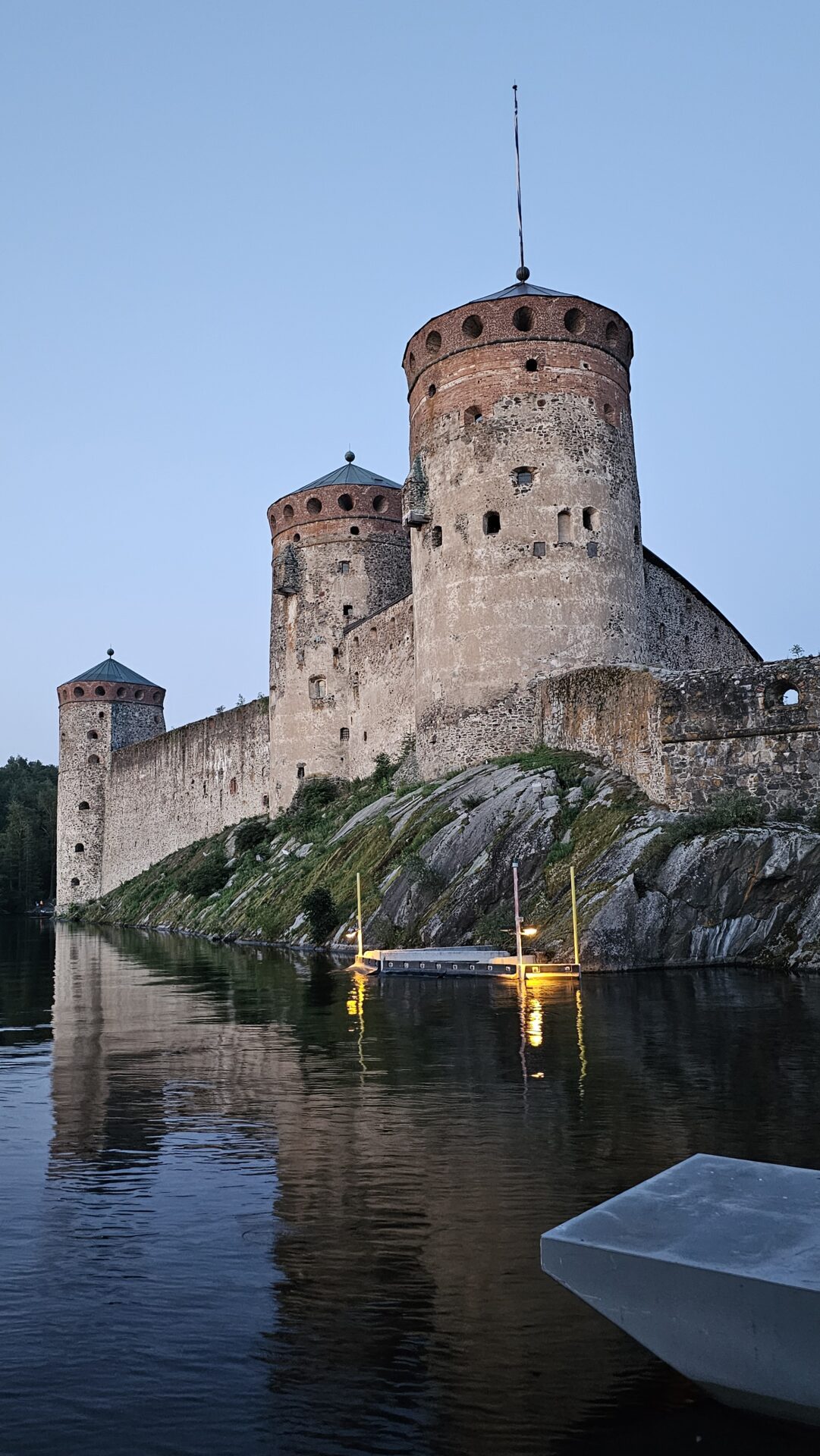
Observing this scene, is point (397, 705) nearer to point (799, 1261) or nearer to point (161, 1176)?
point (161, 1176)

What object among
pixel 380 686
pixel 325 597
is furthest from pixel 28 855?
pixel 380 686

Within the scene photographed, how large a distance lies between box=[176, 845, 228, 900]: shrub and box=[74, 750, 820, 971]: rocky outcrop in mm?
7546

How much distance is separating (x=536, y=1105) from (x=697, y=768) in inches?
534

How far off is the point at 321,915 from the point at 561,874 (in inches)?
292

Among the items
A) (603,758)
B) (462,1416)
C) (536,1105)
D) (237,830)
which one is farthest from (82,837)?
(462,1416)

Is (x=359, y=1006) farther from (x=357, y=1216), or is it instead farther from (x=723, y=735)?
(x=357, y=1216)

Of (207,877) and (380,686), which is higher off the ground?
(380,686)

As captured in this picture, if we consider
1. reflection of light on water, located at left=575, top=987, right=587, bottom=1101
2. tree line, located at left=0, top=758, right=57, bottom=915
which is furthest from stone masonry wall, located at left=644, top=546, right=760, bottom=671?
tree line, located at left=0, top=758, right=57, bottom=915

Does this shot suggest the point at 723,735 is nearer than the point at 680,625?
Yes

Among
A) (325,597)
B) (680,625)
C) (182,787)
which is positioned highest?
(325,597)

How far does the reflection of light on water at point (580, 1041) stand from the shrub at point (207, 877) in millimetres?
26172

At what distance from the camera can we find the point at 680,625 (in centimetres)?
3378

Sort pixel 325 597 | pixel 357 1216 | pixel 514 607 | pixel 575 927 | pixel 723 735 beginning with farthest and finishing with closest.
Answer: pixel 325 597 → pixel 514 607 → pixel 723 735 → pixel 575 927 → pixel 357 1216

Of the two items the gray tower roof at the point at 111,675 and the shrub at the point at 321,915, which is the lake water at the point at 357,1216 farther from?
the gray tower roof at the point at 111,675
